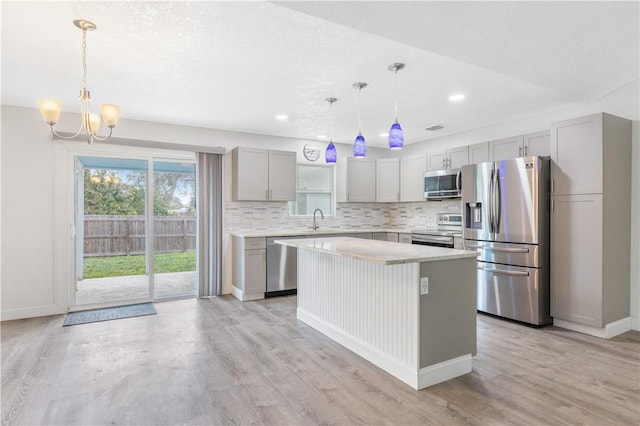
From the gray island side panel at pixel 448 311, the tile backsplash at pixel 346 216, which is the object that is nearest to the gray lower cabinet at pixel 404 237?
the tile backsplash at pixel 346 216

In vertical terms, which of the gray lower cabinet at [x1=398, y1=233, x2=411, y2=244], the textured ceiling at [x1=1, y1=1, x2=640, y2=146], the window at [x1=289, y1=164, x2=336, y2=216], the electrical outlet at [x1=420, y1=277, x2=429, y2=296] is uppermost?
the textured ceiling at [x1=1, y1=1, x2=640, y2=146]

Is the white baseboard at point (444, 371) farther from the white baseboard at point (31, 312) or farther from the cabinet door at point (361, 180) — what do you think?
the white baseboard at point (31, 312)

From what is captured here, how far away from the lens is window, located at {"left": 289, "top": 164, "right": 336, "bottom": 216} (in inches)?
243

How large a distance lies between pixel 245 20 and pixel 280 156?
329cm

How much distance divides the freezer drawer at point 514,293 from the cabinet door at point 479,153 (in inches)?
60.8

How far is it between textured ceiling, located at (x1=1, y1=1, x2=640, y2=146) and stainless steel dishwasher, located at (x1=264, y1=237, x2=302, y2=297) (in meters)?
1.95

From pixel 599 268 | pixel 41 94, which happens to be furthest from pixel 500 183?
pixel 41 94

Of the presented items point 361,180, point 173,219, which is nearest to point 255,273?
point 173,219

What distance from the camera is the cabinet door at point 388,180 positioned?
251 inches

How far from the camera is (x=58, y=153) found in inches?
174

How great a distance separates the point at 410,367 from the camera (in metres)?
2.53

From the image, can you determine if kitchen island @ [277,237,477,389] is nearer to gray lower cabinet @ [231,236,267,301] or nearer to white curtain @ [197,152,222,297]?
gray lower cabinet @ [231,236,267,301]

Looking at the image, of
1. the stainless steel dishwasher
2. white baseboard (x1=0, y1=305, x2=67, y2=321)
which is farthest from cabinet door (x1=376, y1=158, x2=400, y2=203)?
white baseboard (x1=0, y1=305, x2=67, y2=321)

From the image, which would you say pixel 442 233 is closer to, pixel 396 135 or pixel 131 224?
pixel 396 135
